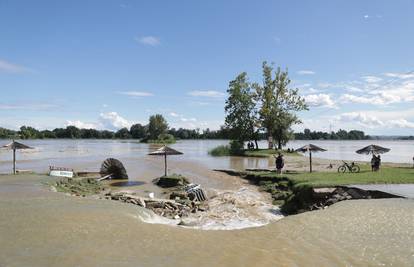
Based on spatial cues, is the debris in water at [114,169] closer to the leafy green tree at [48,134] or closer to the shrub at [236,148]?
the shrub at [236,148]

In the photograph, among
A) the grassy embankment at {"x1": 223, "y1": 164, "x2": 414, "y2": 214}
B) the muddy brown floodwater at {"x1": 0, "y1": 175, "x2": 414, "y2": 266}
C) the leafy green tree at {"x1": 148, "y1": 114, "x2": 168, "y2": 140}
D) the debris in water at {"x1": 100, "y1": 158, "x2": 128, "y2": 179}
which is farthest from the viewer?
the leafy green tree at {"x1": 148, "y1": 114, "x2": 168, "y2": 140}

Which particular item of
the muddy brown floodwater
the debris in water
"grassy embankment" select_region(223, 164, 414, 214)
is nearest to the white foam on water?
"grassy embankment" select_region(223, 164, 414, 214)

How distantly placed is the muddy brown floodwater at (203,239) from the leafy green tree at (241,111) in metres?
49.8

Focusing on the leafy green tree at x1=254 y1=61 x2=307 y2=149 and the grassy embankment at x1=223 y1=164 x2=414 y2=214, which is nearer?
the grassy embankment at x1=223 y1=164 x2=414 y2=214

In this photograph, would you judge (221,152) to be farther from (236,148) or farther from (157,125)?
(157,125)

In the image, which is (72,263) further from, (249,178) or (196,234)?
(249,178)

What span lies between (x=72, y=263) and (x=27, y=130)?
18879cm

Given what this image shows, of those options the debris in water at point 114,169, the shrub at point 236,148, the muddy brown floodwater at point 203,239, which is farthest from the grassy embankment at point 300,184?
the shrub at point 236,148

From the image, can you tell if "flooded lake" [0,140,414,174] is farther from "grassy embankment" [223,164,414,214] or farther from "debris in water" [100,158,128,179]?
"grassy embankment" [223,164,414,214]

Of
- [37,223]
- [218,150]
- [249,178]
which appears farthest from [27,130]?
[37,223]

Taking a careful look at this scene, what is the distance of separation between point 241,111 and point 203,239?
180 feet

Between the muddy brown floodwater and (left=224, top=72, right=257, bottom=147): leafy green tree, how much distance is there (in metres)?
49.8

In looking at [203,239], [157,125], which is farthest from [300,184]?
[157,125]

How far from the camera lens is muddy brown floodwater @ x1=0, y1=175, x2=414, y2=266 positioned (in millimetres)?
8133
